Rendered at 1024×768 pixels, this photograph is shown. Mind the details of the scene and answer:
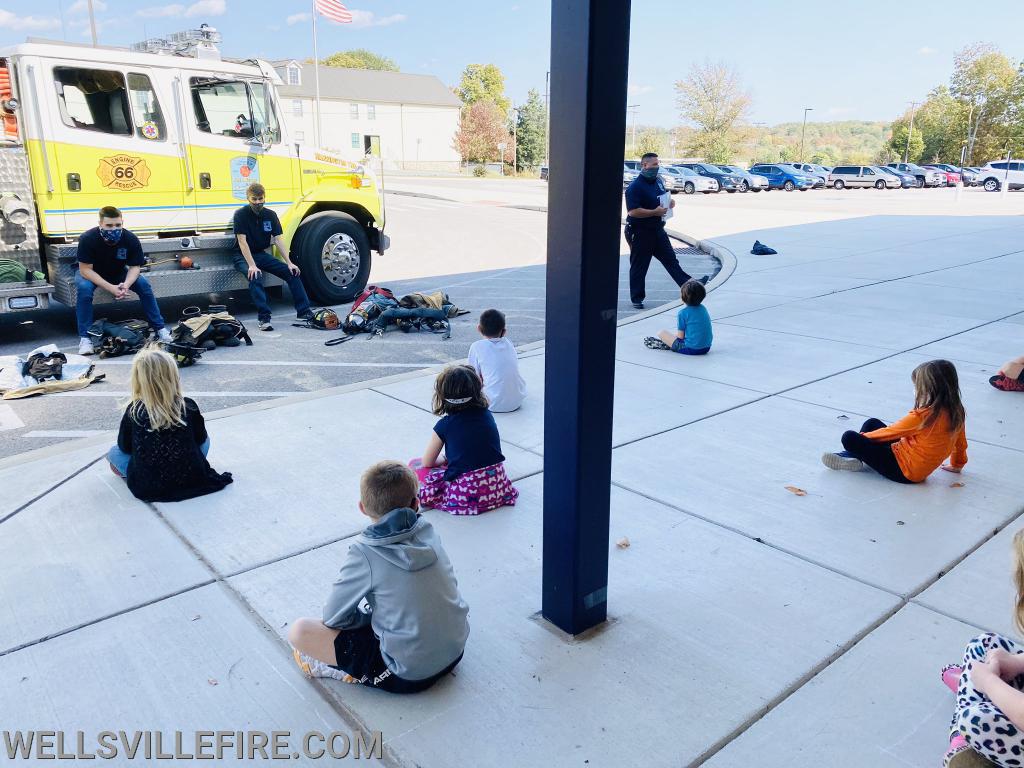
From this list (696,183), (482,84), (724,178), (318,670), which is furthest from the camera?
(482,84)

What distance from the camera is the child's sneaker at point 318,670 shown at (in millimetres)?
2953

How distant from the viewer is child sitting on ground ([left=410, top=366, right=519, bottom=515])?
4340 millimetres

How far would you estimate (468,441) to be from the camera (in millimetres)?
4348

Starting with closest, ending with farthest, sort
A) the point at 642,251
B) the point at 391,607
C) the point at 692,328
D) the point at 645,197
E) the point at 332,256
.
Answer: the point at 391,607
the point at 692,328
the point at 645,197
the point at 642,251
the point at 332,256

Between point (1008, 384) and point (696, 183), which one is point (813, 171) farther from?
point (1008, 384)

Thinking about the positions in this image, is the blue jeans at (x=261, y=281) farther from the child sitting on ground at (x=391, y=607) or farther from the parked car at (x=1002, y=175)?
the parked car at (x=1002, y=175)

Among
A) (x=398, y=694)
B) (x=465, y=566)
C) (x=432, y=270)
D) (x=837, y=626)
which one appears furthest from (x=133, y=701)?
(x=432, y=270)

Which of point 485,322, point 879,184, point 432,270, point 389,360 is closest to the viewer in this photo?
point 485,322

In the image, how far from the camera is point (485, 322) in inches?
232

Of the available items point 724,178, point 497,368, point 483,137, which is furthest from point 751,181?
point 497,368

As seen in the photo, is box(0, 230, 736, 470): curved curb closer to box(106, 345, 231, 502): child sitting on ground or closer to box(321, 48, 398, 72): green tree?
box(106, 345, 231, 502): child sitting on ground

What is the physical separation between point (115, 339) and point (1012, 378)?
26.7 feet

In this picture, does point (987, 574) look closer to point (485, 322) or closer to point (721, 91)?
point (485, 322)

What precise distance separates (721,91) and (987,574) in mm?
83800
